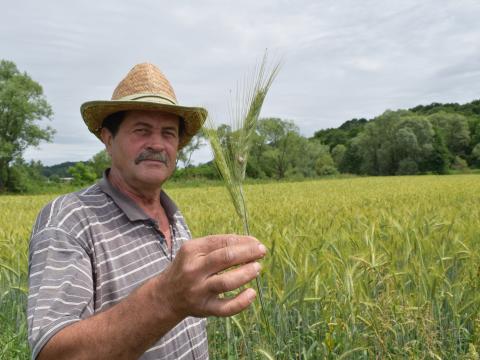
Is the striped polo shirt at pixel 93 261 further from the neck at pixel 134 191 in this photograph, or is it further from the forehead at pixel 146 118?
the forehead at pixel 146 118

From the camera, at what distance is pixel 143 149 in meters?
1.63

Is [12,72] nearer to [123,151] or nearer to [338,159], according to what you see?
[123,151]

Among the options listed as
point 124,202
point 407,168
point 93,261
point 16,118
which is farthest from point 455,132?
point 93,261

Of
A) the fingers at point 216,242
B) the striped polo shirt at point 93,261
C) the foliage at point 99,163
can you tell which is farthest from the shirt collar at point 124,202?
the foliage at point 99,163

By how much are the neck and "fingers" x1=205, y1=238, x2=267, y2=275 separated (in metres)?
0.85

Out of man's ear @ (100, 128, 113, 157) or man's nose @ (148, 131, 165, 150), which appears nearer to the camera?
man's nose @ (148, 131, 165, 150)

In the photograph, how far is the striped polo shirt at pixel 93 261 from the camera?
108 cm

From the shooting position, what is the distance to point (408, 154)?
2566 inches

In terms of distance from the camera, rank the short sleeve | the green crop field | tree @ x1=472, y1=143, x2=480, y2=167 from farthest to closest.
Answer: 1. tree @ x1=472, y1=143, x2=480, y2=167
2. the green crop field
3. the short sleeve

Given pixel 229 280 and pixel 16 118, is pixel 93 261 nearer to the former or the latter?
pixel 229 280

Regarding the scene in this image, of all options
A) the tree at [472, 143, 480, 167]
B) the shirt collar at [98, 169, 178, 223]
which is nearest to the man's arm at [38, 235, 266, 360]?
the shirt collar at [98, 169, 178, 223]

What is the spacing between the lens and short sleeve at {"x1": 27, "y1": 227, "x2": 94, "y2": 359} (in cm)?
102

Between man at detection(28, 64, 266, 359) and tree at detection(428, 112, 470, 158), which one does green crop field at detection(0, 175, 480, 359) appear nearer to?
man at detection(28, 64, 266, 359)

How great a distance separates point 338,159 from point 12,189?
56.6m
